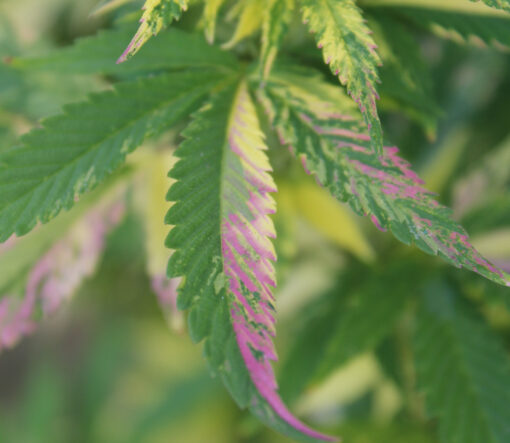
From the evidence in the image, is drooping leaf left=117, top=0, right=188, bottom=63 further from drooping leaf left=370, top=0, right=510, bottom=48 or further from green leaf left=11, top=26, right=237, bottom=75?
drooping leaf left=370, top=0, right=510, bottom=48

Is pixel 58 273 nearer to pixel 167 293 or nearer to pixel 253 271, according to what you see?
pixel 167 293

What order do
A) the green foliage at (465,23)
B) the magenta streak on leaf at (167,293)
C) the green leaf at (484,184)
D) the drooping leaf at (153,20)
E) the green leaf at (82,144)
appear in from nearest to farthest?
the drooping leaf at (153,20) → the green leaf at (82,144) → the green foliage at (465,23) → the magenta streak on leaf at (167,293) → the green leaf at (484,184)

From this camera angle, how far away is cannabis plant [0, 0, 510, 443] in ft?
2.05

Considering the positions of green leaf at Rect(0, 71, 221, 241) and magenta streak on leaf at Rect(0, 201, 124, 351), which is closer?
green leaf at Rect(0, 71, 221, 241)

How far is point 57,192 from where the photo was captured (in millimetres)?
721

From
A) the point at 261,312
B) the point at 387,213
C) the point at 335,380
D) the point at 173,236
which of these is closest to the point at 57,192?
the point at 173,236

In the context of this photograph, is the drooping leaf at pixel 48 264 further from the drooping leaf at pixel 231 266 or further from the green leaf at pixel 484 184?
the green leaf at pixel 484 184

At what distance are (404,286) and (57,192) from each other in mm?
678

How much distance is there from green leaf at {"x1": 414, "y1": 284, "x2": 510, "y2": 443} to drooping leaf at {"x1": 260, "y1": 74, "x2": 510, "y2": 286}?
31cm

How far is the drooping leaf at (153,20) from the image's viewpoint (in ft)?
1.86

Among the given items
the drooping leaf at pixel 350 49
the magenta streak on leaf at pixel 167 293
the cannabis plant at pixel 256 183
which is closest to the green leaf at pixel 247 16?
the cannabis plant at pixel 256 183

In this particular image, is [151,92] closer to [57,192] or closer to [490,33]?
[57,192]

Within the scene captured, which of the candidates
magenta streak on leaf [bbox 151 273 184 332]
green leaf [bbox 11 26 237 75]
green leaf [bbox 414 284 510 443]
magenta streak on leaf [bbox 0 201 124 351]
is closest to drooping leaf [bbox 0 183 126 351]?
magenta streak on leaf [bbox 0 201 124 351]

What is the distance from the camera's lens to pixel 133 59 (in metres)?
0.87
